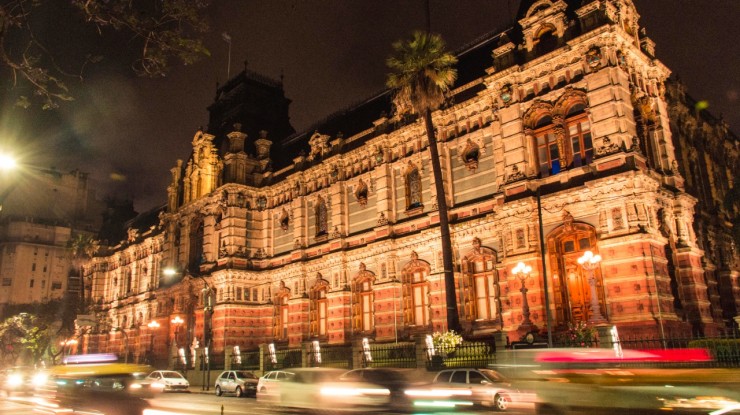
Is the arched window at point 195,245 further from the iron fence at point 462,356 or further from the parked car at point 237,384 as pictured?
the iron fence at point 462,356

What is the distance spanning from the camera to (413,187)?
33.1 metres

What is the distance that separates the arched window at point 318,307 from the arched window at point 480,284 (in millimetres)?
11381

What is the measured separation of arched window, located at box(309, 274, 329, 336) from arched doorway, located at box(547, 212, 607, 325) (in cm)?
1683

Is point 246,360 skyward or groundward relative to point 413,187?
groundward

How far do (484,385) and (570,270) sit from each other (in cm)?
857

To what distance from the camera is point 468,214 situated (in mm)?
29281

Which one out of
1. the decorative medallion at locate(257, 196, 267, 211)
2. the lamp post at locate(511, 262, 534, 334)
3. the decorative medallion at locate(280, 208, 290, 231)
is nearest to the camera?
the lamp post at locate(511, 262, 534, 334)

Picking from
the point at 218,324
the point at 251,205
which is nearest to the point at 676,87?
the point at 251,205

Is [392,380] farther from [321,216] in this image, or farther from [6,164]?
[321,216]

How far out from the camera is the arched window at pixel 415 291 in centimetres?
3102

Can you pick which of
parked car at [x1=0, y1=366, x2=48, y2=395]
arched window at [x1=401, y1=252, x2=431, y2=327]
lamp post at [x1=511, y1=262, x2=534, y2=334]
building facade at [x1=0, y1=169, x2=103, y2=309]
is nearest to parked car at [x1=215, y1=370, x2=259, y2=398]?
parked car at [x1=0, y1=366, x2=48, y2=395]

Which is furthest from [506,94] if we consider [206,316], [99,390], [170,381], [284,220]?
[206,316]

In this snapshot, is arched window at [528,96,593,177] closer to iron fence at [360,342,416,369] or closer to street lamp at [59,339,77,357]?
iron fence at [360,342,416,369]

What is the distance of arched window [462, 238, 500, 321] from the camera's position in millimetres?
27672
